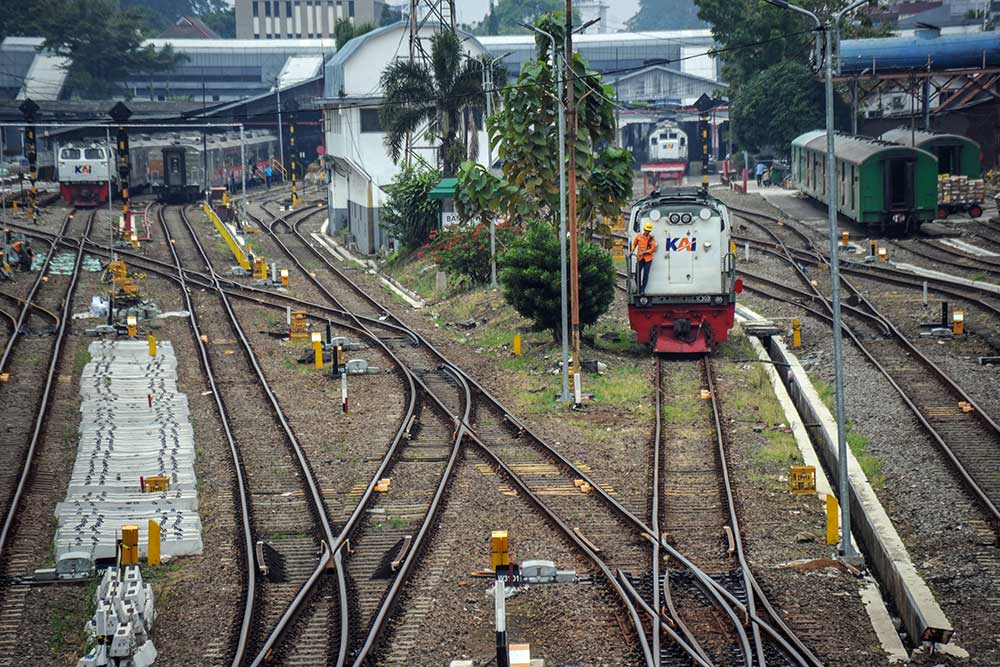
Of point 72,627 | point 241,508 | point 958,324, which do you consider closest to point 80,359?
point 241,508

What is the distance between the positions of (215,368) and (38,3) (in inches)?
3240

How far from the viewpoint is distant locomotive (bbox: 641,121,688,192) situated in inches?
2790

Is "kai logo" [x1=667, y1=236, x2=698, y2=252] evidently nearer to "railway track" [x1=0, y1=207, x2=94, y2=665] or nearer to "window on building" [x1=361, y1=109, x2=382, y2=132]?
"railway track" [x1=0, y1=207, x2=94, y2=665]

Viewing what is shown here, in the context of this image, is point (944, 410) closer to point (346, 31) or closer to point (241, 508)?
point (241, 508)

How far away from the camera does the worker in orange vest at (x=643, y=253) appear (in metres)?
25.2

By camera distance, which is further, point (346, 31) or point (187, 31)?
point (187, 31)

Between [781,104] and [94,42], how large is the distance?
54.7 metres

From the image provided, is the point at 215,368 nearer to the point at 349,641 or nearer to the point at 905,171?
the point at 349,641

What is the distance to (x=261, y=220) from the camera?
59062mm

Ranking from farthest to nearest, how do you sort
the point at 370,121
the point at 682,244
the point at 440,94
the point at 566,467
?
the point at 370,121 → the point at 440,94 → the point at 682,244 → the point at 566,467

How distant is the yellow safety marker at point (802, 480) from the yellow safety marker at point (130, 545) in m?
7.99

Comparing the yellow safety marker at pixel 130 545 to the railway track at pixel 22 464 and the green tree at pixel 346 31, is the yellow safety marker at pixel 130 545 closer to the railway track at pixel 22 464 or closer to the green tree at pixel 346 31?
the railway track at pixel 22 464

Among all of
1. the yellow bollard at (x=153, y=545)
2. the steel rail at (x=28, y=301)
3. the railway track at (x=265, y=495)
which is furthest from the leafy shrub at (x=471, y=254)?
the yellow bollard at (x=153, y=545)

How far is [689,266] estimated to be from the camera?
25516 millimetres
